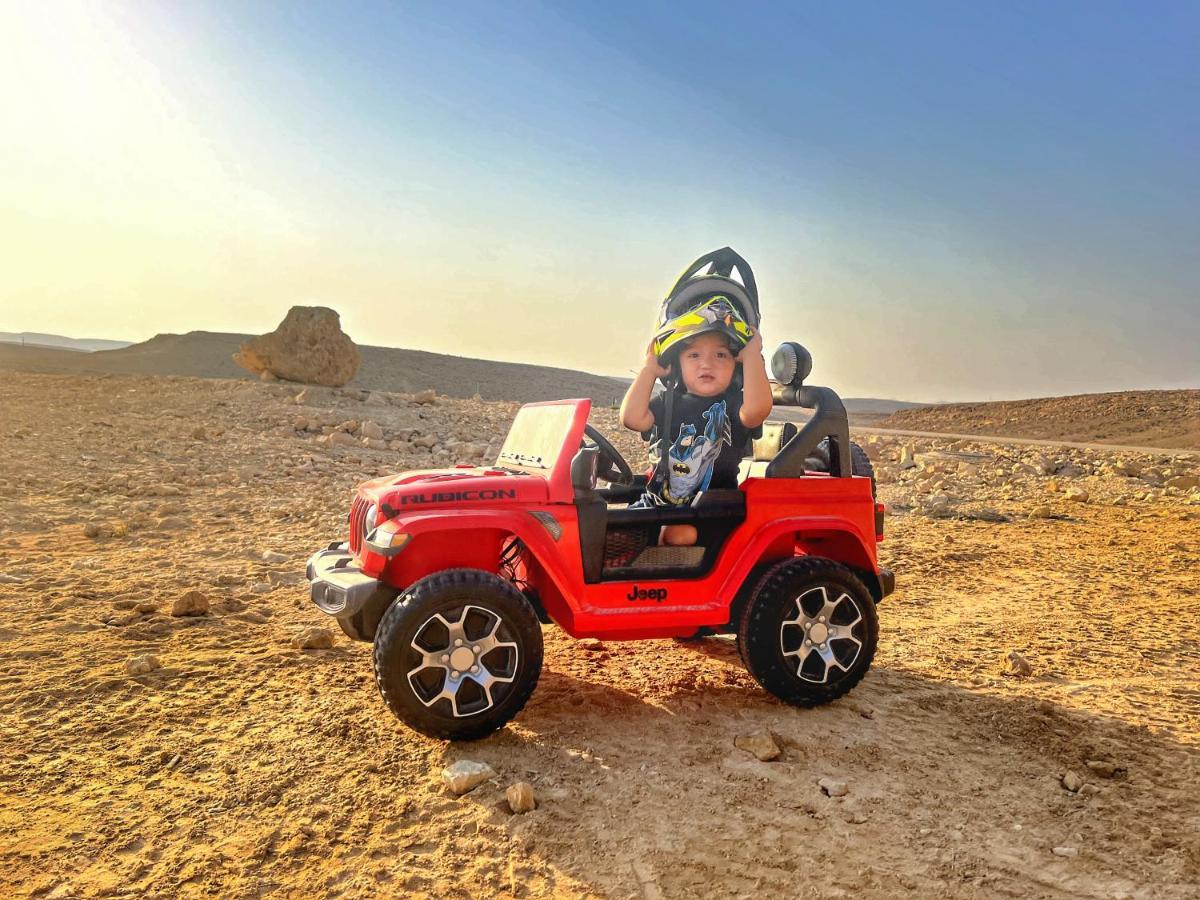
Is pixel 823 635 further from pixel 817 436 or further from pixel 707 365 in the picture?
pixel 707 365

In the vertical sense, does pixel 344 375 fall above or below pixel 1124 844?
above

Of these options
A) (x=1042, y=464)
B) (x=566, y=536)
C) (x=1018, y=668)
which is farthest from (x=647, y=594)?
(x=1042, y=464)

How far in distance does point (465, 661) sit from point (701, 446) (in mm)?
1891

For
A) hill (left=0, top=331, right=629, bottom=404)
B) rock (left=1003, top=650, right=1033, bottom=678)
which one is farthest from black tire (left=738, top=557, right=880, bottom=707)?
hill (left=0, top=331, right=629, bottom=404)

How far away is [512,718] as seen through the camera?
14.7ft

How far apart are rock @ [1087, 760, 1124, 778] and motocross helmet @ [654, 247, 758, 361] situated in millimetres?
2849

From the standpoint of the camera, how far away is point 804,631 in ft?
15.9

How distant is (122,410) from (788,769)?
Answer: 17.2 metres

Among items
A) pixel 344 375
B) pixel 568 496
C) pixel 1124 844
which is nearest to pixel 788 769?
pixel 1124 844

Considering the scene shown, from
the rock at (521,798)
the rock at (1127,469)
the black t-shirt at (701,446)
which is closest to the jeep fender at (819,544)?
the black t-shirt at (701,446)

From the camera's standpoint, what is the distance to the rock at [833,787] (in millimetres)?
3940

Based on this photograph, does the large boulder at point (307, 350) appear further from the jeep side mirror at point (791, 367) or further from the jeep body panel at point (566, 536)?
the jeep side mirror at point (791, 367)

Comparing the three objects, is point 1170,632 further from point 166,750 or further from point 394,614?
point 166,750

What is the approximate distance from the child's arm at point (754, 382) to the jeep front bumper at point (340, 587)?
7.80ft
